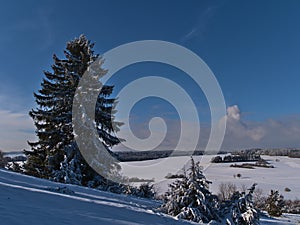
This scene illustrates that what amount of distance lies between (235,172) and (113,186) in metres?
56.9

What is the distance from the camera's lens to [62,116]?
1645 cm

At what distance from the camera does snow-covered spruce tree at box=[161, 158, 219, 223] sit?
7469 mm

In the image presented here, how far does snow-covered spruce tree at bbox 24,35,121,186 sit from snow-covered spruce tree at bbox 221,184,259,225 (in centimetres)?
892

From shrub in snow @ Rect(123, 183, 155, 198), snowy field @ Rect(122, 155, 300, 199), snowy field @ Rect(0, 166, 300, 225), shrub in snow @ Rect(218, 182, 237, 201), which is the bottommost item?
snowy field @ Rect(0, 166, 300, 225)

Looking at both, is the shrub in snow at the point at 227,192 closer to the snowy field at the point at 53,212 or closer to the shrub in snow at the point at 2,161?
the snowy field at the point at 53,212

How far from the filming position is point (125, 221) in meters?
4.99

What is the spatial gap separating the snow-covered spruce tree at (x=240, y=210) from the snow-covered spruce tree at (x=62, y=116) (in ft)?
29.3

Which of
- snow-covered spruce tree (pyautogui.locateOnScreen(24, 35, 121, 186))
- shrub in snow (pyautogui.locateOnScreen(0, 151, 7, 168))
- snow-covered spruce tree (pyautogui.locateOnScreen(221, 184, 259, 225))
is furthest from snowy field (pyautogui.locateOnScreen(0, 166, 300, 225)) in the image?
shrub in snow (pyautogui.locateOnScreen(0, 151, 7, 168))

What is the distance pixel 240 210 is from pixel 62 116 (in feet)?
39.6

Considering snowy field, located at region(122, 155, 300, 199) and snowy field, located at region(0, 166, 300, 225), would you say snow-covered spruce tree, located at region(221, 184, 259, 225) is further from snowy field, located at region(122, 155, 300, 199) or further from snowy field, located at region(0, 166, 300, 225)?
snowy field, located at region(122, 155, 300, 199)

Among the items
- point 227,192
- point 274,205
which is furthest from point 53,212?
point 227,192

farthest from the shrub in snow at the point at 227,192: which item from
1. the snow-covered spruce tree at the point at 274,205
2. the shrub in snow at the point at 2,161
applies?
the shrub in snow at the point at 2,161

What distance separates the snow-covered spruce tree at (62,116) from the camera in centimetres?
1589

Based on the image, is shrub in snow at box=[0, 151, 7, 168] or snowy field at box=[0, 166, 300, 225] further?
shrub in snow at box=[0, 151, 7, 168]
